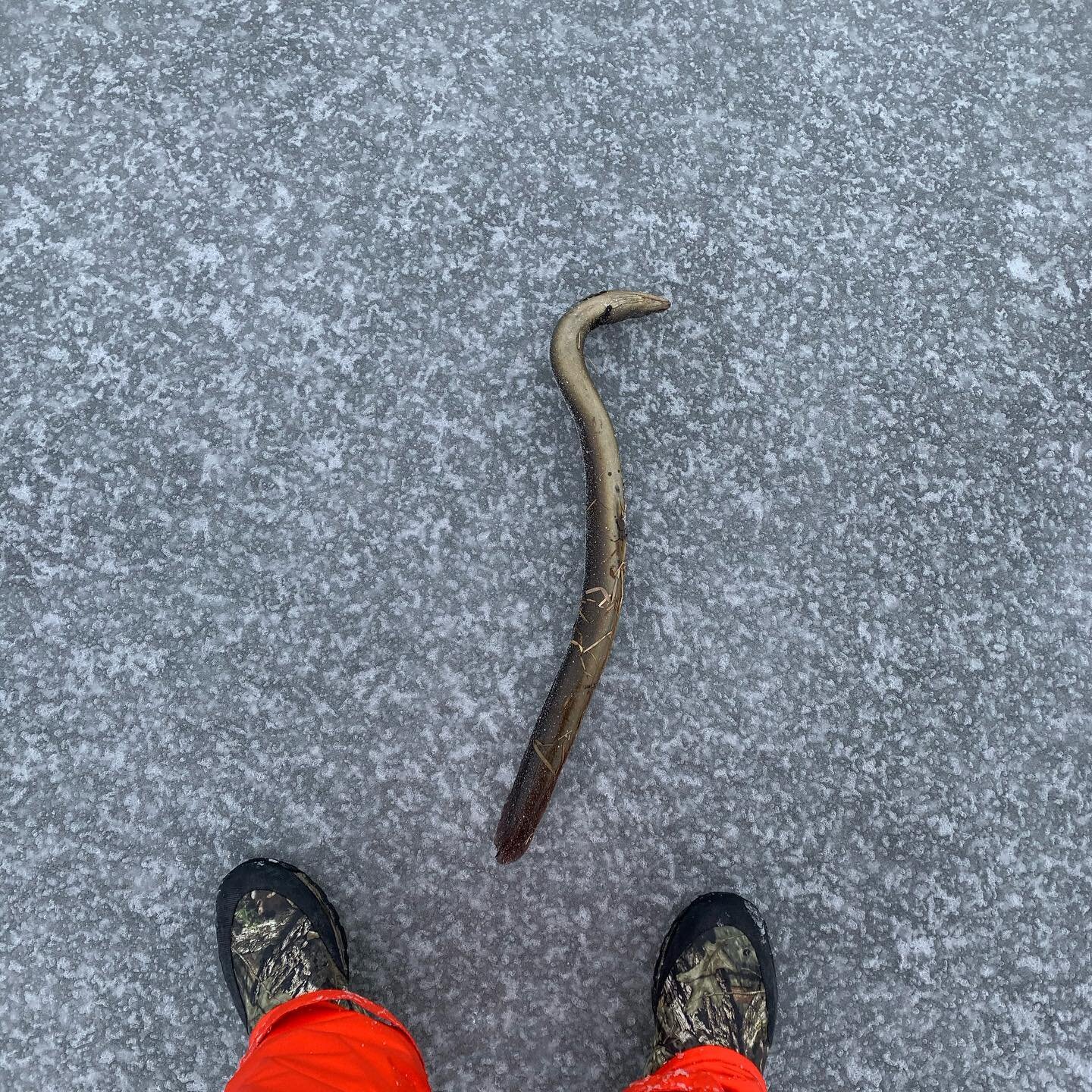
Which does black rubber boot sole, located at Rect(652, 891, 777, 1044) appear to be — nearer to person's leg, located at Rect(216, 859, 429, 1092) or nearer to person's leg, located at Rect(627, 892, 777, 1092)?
person's leg, located at Rect(627, 892, 777, 1092)

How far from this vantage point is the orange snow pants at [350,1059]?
1226 mm

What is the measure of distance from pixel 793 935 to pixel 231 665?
3.90 feet

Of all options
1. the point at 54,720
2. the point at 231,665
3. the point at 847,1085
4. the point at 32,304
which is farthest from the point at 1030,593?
the point at 32,304

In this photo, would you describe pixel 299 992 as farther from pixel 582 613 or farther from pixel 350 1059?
pixel 582 613

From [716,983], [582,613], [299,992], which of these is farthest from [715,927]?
[299,992]

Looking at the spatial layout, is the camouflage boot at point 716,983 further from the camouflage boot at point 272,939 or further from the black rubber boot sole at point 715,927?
the camouflage boot at point 272,939

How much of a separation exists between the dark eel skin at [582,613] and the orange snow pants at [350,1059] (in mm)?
346

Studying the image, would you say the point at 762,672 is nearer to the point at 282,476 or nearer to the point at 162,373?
the point at 282,476

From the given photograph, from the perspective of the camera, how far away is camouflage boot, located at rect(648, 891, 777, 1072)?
4.78 feet

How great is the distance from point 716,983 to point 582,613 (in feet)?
2.38

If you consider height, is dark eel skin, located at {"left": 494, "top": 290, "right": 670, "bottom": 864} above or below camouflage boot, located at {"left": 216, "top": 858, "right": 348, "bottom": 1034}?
above

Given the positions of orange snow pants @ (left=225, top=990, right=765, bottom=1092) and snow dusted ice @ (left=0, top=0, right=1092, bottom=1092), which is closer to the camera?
orange snow pants @ (left=225, top=990, right=765, bottom=1092)

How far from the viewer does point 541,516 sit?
1588 mm

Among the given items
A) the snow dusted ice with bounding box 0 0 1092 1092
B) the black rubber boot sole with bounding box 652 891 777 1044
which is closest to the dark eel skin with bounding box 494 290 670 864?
the snow dusted ice with bounding box 0 0 1092 1092
